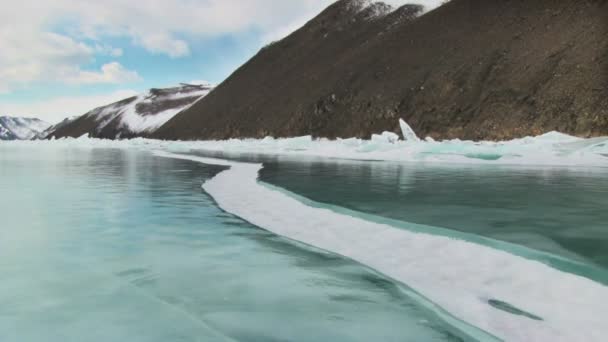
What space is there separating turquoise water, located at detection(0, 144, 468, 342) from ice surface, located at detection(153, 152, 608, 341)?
35 centimetres

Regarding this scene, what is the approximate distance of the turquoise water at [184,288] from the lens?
407 centimetres

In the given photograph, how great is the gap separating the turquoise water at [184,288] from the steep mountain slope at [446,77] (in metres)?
40.1

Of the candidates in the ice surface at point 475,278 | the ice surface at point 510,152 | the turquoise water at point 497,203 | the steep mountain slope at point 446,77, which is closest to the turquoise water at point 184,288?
the ice surface at point 475,278

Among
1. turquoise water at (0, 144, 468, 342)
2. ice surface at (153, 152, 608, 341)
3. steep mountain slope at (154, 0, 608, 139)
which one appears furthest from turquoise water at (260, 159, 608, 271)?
steep mountain slope at (154, 0, 608, 139)

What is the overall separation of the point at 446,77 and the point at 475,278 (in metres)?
57.4

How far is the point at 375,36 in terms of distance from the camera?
308 feet

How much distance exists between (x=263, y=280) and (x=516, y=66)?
53.5 metres

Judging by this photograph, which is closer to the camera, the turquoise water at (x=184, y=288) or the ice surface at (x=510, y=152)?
the turquoise water at (x=184, y=288)

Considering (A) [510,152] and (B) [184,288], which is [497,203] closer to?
(B) [184,288]

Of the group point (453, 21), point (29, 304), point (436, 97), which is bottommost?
point (29, 304)

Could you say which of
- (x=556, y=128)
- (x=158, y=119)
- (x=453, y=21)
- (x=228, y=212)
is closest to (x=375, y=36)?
(x=453, y=21)

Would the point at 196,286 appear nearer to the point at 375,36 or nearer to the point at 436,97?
the point at 436,97

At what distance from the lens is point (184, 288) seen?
5.14 metres

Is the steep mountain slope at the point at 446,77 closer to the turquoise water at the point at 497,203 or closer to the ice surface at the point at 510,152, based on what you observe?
the ice surface at the point at 510,152
